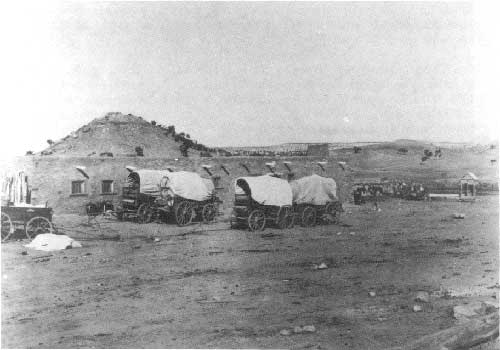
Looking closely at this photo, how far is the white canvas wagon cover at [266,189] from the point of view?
1428 centimetres

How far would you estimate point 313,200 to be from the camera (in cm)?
1523

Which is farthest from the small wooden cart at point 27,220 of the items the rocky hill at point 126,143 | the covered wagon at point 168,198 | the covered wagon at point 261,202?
the rocky hill at point 126,143

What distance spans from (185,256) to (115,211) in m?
5.34

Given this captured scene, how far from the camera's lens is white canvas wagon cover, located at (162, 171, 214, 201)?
50.6ft

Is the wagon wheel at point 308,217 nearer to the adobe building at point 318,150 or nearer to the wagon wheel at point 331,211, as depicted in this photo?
the wagon wheel at point 331,211

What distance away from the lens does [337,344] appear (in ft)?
24.4

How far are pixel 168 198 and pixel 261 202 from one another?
3.05 m

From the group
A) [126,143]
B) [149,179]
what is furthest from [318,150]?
[126,143]

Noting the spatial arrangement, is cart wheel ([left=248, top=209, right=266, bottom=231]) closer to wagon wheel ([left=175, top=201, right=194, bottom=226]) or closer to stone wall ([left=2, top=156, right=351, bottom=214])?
stone wall ([left=2, top=156, right=351, bottom=214])

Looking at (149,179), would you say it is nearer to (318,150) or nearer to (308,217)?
(308,217)

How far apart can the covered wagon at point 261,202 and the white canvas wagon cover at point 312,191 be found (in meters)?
0.42

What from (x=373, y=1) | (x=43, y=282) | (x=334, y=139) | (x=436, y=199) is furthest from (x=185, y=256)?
(x=436, y=199)

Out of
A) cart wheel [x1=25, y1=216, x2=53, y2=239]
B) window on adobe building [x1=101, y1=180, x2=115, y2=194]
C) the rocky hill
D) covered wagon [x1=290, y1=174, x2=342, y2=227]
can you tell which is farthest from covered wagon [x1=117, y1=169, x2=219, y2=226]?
cart wheel [x1=25, y1=216, x2=53, y2=239]

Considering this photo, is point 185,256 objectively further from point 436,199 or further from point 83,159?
point 436,199
